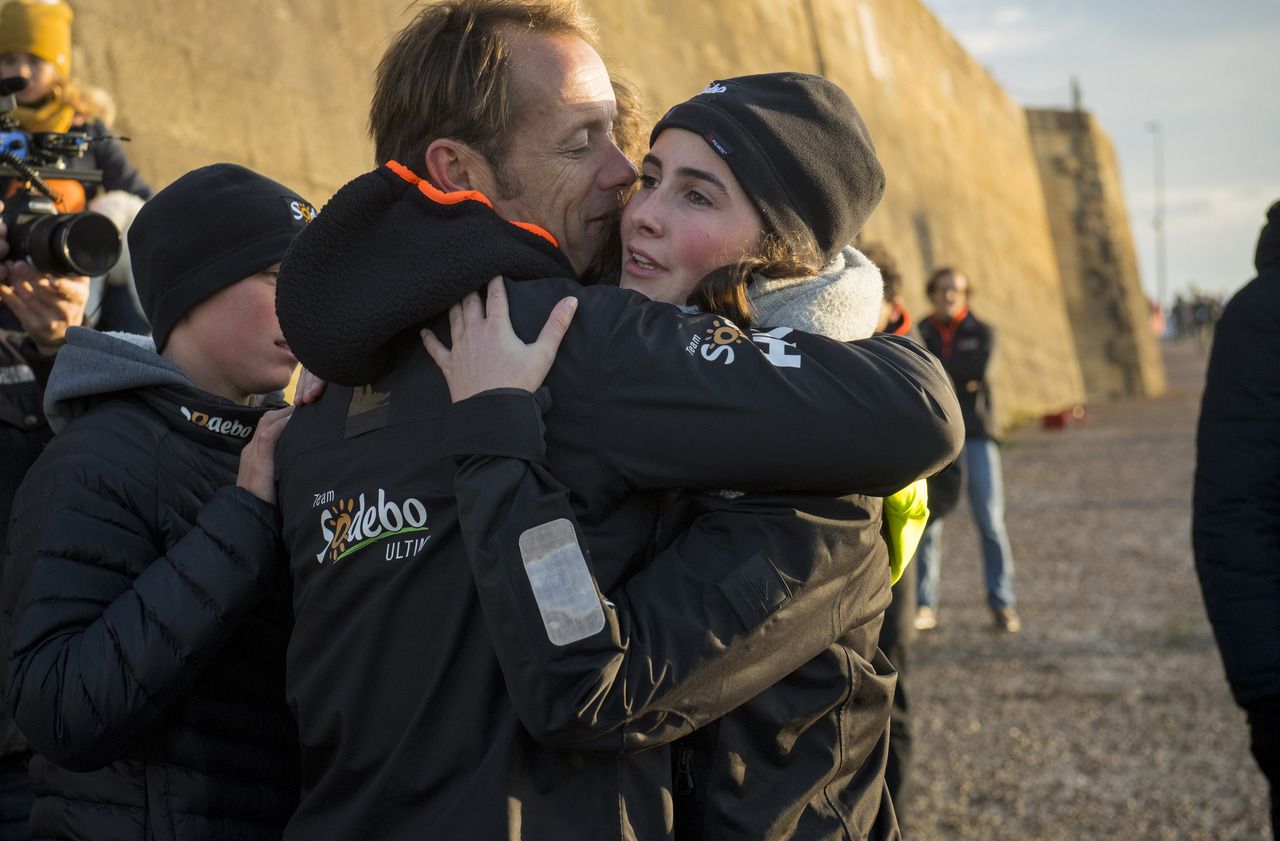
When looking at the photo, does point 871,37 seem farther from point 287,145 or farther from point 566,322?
point 566,322

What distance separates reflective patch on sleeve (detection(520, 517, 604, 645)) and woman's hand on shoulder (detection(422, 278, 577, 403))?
0.19m

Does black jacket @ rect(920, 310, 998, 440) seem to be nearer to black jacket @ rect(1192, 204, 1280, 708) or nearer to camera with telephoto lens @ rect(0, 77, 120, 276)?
black jacket @ rect(1192, 204, 1280, 708)

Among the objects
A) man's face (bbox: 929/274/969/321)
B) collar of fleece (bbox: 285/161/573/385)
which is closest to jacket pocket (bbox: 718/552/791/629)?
collar of fleece (bbox: 285/161/573/385)

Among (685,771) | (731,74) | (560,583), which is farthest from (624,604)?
(731,74)

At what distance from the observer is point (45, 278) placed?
251cm

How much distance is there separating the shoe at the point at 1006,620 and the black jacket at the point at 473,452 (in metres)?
6.29

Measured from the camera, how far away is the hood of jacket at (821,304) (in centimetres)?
166

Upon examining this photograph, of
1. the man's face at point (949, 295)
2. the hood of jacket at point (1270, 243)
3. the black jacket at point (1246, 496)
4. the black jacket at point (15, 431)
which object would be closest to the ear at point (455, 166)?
the black jacket at point (15, 431)

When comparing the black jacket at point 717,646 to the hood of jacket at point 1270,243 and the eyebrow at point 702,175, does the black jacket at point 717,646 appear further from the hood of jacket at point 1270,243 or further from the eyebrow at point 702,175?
the hood of jacket at point 1270,243

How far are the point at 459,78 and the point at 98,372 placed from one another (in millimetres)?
731

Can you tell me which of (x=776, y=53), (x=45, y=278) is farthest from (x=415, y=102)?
(x=776, y=53)

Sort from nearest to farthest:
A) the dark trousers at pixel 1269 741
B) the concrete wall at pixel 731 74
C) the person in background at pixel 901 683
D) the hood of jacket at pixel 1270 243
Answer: the dark trousers at pixel 1269 741, the hood of jacket at pixel 1270 243, the person in background at pixel 901 683, the concrete wall at pixel 731 74

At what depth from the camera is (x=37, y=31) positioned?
11.8ft

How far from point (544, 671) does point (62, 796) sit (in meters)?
0.93
